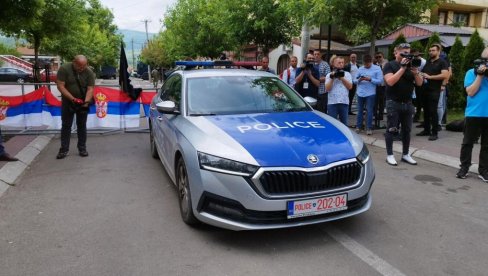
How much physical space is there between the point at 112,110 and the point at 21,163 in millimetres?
3529

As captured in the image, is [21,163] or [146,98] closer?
[21,163]

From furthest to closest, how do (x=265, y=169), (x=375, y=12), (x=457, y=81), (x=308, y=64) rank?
(x=457, y=81)
(x=375, y=12)
(x=308, y=64)
(x=265, y=169)

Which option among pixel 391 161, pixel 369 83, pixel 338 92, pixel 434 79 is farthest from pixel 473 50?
pixel 391 161

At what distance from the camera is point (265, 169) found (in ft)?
11.8

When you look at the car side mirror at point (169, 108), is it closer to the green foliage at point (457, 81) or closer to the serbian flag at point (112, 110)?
the serbian flag at point (112, 110)

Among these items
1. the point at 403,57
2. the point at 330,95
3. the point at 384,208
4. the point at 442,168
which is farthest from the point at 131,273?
the point at 330,95

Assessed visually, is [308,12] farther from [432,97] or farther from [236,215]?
[236,215]

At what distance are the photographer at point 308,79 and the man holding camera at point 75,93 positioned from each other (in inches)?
170

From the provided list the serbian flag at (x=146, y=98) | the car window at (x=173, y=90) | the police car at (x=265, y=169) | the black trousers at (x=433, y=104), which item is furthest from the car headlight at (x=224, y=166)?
the serbian flag at (x=146, y=98)

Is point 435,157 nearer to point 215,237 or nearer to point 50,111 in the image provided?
point 215,237

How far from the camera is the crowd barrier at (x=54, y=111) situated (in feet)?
31.8

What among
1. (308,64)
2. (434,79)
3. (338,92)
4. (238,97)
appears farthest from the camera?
(308,64)

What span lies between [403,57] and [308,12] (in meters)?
5.36

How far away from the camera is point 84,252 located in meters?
3.75
